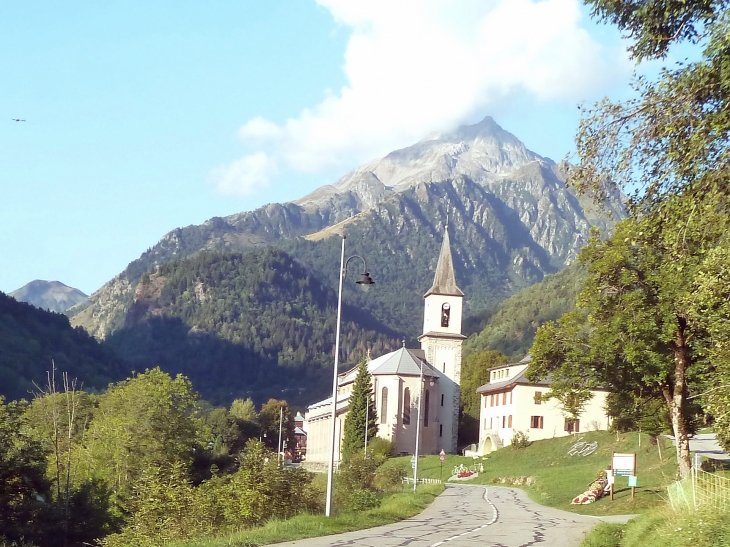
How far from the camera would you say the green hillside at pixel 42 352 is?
13300cm

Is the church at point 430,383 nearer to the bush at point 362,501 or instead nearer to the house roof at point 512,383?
the house roof at point 512,383

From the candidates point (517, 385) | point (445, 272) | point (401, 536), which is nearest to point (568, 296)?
point (445, 272)

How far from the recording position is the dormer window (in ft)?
362

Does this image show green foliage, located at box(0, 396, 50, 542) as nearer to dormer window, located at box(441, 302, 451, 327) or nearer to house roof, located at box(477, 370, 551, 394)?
house roof, located at box(477, 370, 551, 394)

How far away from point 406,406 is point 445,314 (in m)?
13.7

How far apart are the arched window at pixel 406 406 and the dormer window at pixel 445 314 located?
36.0ft

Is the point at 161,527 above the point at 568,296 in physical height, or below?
below

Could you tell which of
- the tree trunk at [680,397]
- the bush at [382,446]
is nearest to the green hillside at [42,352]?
the bush at [382,446]

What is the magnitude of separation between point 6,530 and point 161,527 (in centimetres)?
1958

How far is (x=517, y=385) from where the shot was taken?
84.8m

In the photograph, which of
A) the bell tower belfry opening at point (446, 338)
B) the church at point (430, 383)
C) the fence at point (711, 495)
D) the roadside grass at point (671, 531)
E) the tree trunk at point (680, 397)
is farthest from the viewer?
the bell tower belfry opening at point (446, 338)

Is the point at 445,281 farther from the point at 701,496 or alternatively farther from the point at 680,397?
the point at 701,496

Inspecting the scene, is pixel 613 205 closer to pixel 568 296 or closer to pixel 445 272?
pixel 445 272

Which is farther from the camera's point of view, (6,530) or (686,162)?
(6,530)
